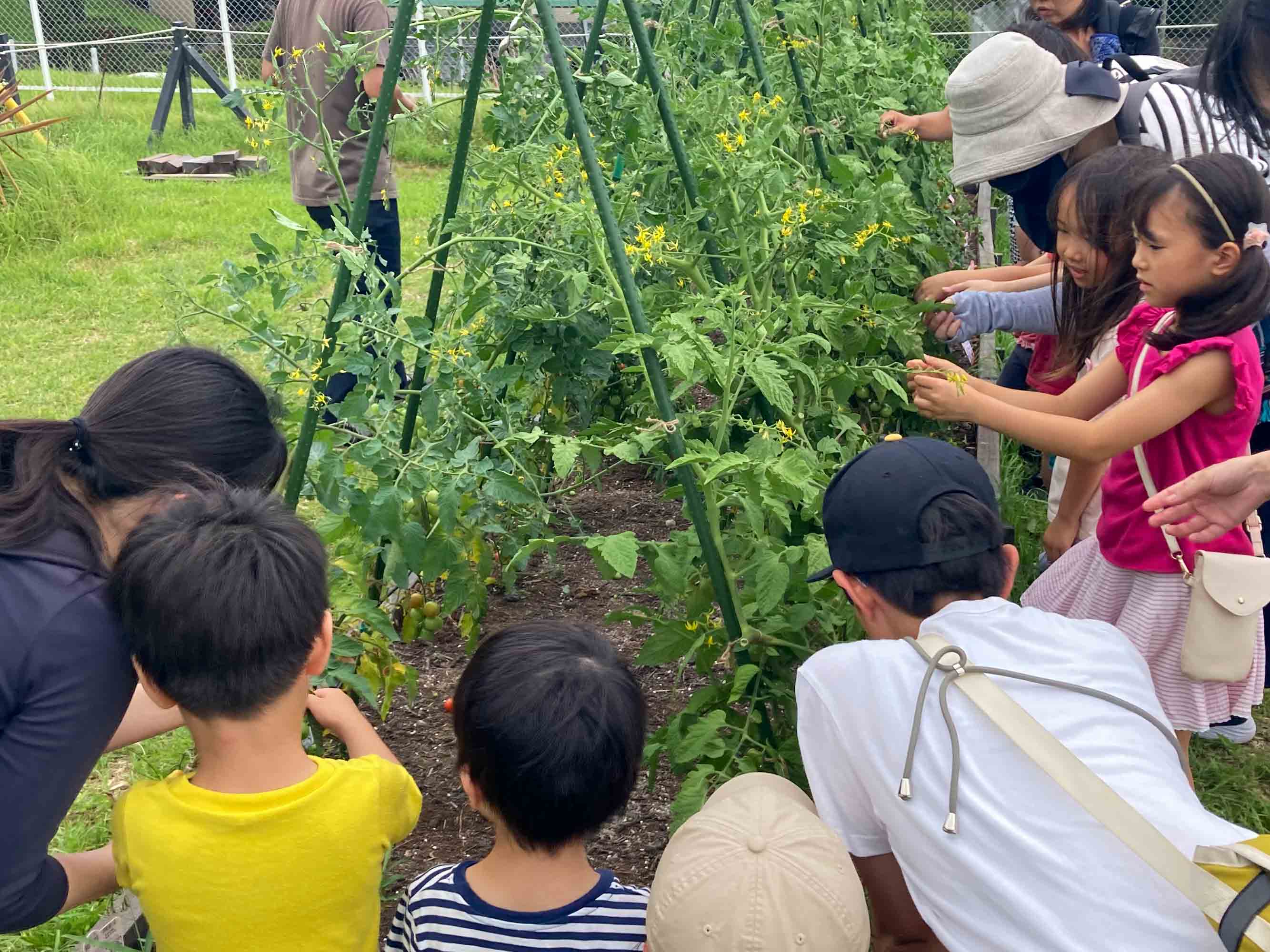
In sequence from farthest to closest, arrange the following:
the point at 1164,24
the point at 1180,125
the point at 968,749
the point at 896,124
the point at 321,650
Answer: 1. the point at 1164,24
2. the point at 896,124
3. the point at 1180,125
4. the point at 321,650
5. the point at 968,749

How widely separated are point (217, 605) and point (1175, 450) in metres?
1.68

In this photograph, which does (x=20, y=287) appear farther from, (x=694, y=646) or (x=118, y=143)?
(x=694, y=646)

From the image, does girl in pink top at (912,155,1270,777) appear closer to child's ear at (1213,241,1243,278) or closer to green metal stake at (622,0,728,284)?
child's ear at (1213,241,1243,278)

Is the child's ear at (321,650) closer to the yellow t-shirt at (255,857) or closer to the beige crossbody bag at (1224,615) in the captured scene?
the yellow t-shirt at (255,857)

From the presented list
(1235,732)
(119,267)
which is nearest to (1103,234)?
(1235,732)

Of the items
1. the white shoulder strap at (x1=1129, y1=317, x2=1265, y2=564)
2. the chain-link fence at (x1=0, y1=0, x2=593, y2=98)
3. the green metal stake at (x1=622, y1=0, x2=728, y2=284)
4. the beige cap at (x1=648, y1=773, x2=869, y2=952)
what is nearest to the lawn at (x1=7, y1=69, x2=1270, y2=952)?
the green metal stake at (x1=622, y1=0, x2=728, y2=284)

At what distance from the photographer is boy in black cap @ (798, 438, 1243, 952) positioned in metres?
1.39

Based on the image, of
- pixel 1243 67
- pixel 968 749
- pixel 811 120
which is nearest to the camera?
pixel 968 749

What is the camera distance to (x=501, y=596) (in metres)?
3.32

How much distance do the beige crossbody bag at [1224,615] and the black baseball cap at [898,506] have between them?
0.53m

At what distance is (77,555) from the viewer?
1593 millimetres

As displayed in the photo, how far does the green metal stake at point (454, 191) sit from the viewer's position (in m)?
2.29

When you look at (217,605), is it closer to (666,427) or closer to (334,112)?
(666,427)

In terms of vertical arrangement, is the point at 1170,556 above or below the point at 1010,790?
below
